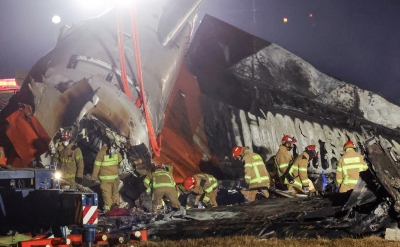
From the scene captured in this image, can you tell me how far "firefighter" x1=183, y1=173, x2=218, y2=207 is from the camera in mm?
8867

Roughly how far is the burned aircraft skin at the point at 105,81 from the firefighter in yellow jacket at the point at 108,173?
1.11 ft

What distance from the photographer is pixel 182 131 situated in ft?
37.7

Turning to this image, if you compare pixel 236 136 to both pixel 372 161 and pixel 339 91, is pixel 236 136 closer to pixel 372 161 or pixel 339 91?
pixel 339 91

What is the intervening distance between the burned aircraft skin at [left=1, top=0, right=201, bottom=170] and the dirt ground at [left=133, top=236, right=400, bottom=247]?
326 centimetres

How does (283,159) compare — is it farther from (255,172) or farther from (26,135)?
(26,135)

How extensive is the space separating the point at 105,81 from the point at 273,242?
4.69 m

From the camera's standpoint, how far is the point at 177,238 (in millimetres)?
5816

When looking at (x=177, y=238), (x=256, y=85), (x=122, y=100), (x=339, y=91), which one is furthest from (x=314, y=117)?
(x=177, y=238)

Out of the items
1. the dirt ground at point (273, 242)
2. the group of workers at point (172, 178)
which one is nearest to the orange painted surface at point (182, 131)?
the group of workers at point (172, 178)

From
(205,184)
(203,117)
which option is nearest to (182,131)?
(203,117)

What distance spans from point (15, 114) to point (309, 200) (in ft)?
18.0

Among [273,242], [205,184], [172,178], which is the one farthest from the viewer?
[205,184]

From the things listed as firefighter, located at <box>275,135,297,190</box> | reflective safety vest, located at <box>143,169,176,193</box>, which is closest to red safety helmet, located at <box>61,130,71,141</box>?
reflective safety vest, located at <box>143,169,176,193</box>

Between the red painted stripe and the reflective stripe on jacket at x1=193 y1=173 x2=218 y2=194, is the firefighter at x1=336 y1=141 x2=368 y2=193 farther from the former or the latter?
the red painted stripe
